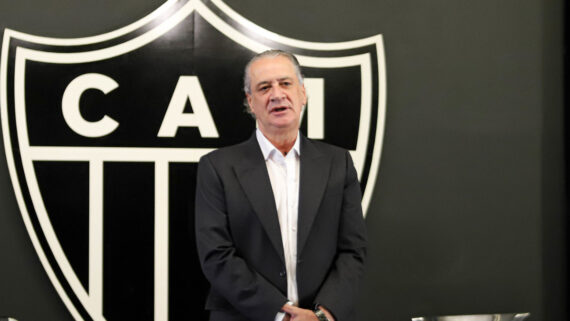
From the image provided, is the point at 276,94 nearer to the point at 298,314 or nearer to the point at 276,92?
the point at 276,92

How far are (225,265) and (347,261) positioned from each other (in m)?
0.38

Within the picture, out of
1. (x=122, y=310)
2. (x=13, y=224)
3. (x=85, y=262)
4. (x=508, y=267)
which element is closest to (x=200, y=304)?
(x=122, y=310)

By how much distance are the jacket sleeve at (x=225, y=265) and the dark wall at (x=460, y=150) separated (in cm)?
91

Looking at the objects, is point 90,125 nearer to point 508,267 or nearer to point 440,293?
point 440,293

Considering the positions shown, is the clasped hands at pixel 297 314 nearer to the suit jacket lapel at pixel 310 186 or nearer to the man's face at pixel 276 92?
the suit jacket lapel at pixel 310 186

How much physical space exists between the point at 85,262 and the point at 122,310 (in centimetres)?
25

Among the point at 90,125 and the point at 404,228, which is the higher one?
the point at 90,125

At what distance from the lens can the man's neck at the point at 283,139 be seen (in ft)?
6.07

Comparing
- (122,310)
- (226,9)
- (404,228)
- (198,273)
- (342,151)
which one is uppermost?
(226,9)

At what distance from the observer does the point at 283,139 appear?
186 cm

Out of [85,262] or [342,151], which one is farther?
[85,262]

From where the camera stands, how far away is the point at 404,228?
2512 mm

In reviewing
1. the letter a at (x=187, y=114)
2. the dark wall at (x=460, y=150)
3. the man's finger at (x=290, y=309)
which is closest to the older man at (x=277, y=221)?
the man's finger at (x=290, y=309)

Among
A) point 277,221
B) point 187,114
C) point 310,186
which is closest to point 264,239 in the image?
point 277,221
